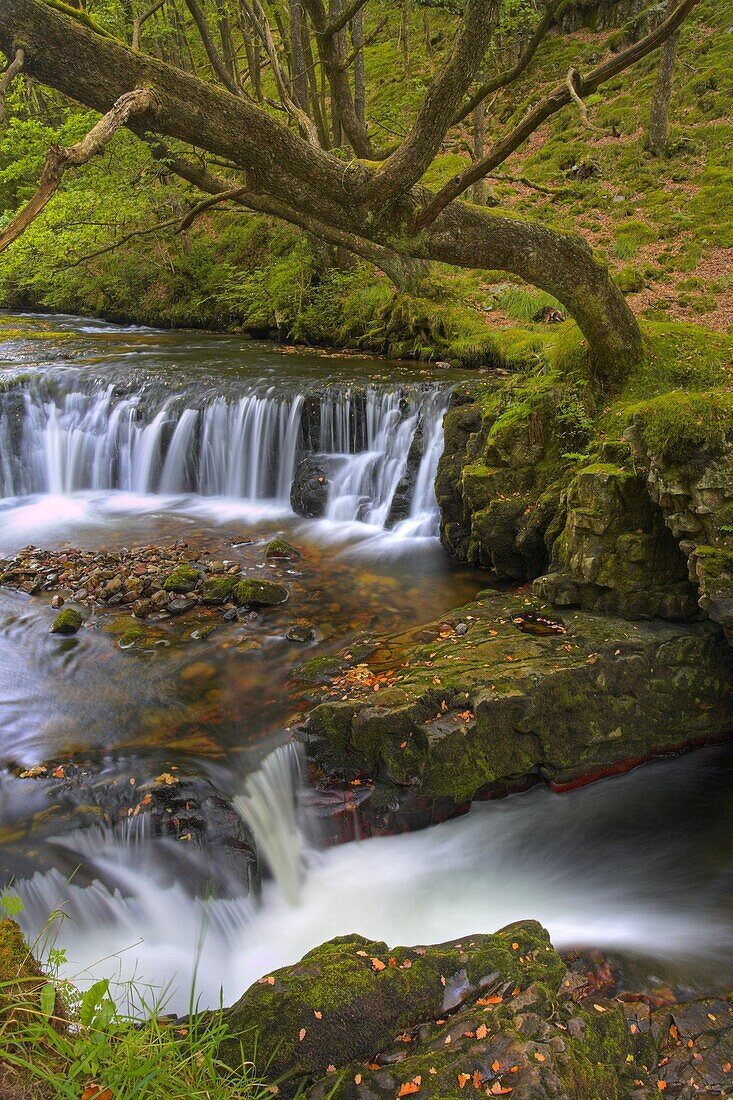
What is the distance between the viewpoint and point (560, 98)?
504cm

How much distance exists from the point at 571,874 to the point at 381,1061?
99.2 inches

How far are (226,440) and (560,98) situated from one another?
300 inches

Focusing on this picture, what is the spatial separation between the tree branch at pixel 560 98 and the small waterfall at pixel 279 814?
4.46 m

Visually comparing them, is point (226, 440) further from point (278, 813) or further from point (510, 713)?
point (510, 713)

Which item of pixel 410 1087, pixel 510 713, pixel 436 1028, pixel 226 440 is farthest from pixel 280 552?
pixel 410 1087

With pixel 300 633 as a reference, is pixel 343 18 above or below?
above

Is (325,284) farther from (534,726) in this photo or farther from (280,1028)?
(280,1028)

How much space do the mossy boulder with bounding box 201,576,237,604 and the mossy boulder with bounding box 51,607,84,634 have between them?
1.34 metres

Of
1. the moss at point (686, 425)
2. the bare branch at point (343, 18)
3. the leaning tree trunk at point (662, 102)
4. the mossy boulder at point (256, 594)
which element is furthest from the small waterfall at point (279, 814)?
the leaning tree trunk at point (662, 102)

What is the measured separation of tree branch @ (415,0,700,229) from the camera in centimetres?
486

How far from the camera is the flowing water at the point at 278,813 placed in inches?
172

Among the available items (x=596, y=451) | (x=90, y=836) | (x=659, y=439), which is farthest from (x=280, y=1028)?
(x=596, y=451)

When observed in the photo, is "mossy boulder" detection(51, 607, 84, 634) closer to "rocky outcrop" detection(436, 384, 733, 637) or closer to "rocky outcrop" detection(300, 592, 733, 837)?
"rocky outcrop" detection(300, 592, 733, 837)

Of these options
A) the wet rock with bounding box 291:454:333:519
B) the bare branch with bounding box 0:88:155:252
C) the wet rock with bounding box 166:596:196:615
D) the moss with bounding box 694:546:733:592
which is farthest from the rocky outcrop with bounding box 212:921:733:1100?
the wet rock with bounding box 291:454:333:519
